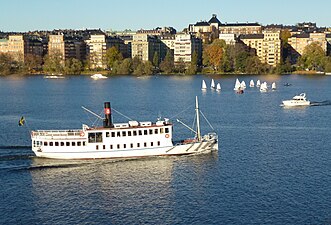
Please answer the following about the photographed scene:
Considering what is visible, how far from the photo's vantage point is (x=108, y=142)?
110 feet

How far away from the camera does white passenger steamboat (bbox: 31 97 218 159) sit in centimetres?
3338

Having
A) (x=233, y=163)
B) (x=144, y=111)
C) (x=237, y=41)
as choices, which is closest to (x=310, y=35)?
(x=237, y=41)

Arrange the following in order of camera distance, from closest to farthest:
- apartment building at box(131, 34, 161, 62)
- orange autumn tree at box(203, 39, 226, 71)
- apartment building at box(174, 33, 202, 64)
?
orange autumn tree at box(203, 39, 226, 71)
apartment building at box(174, 33, 202, 64)
apartment building at box(131, 34, 161, 62)

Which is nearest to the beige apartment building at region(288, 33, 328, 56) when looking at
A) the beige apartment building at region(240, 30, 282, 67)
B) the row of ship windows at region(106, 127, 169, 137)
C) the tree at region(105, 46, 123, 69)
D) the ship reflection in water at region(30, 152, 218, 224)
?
the beige apartment building at region(240, 30, 282, 67)

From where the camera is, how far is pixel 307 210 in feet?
79.9

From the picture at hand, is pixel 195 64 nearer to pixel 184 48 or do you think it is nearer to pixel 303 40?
pixel 184 48

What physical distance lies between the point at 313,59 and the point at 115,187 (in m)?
113

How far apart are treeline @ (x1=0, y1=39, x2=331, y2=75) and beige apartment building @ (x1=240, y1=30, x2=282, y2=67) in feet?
6.32

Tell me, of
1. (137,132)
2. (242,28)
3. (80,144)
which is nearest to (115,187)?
(80,144)

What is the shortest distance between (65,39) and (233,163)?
132 meters

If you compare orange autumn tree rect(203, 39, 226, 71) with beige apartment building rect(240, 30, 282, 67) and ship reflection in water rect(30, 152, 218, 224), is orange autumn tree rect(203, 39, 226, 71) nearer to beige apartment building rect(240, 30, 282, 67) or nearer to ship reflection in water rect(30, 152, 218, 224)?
beige apartment building rect(240, 30, 282, 67)

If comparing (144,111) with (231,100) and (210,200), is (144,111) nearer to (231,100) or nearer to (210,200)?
(231,100)

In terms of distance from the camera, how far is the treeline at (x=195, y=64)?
13275 cm

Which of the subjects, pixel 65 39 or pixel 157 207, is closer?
pixel 157 207
